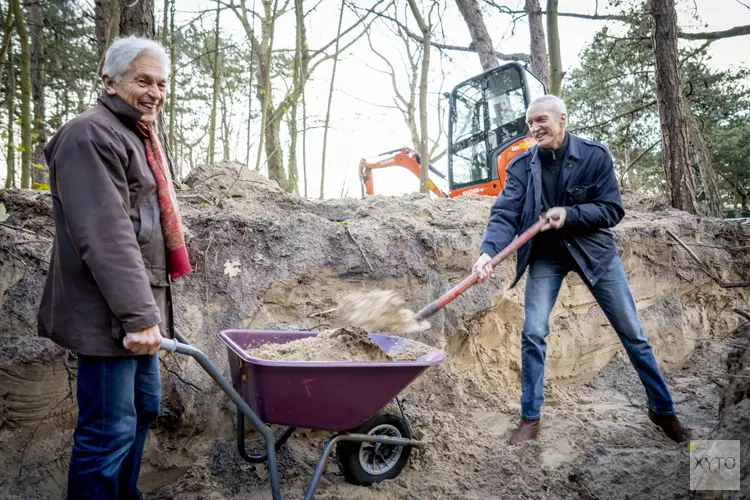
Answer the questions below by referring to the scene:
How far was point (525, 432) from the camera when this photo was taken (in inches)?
111

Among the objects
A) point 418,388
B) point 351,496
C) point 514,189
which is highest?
point 514,189

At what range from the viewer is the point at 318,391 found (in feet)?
6.70

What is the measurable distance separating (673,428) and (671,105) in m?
4.83

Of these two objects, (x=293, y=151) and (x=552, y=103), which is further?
(x=293, y=151)

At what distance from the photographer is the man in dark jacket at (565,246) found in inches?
107

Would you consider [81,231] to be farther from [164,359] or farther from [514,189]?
[514,189]

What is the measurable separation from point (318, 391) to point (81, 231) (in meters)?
1.09

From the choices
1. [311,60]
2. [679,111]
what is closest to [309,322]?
[679,111]

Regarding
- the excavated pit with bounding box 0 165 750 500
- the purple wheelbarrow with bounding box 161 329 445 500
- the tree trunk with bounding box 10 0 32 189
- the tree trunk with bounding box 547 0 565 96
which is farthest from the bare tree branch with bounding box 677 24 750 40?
the tree trunk with bounding box 10 0 32 189

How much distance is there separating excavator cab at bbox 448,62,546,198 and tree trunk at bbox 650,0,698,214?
1548 millimetres

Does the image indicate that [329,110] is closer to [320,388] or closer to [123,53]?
[123,53]

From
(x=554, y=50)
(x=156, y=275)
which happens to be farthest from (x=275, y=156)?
(x=156, y=275)

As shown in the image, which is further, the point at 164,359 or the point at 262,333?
the point at 164,359

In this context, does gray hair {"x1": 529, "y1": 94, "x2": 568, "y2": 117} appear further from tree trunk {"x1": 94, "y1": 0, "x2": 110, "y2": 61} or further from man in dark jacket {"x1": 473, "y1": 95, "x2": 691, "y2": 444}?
tree trunk {"x1": 94, "y1": 0, "x2": 110, "y2": 61}
